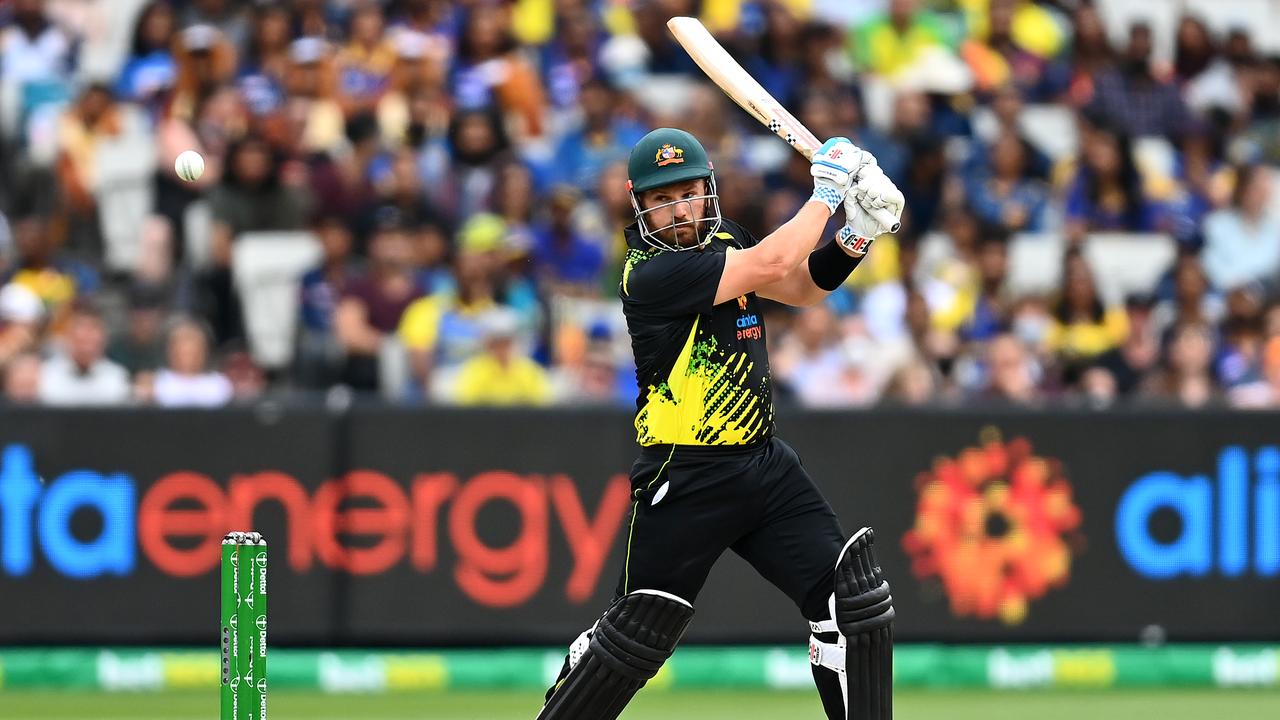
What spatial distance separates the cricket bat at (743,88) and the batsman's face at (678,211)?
0.40 m

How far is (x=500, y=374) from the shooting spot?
10.7 m

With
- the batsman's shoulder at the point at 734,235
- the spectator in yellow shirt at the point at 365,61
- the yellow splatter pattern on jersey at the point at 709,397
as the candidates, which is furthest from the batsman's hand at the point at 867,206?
the spectator in yellow shirt at the point at 365,61

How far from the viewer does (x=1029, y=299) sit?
12.1 meters

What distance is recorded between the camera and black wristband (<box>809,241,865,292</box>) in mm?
6281

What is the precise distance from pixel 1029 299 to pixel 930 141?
1.61m

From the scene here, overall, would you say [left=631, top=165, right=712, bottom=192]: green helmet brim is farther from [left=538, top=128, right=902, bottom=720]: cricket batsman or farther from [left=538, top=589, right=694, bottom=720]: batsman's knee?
[left=538, top=589, right=694, bottom=720]: batsman's knee

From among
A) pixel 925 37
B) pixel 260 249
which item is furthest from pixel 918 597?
pixel 925 37

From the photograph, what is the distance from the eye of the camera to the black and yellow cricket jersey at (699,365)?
6105mm

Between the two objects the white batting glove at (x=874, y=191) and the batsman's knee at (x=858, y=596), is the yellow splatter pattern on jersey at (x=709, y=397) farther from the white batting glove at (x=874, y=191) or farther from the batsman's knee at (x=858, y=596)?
the white batting glove at (x=874, y=191)

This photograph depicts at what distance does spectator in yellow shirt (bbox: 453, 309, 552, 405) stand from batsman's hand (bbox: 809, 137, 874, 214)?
4782 mm

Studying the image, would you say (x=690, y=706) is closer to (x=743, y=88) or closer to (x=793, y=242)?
(x=743, y=88)

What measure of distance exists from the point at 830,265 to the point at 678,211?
53cm

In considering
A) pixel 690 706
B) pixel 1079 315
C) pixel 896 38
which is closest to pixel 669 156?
pixel 690 706

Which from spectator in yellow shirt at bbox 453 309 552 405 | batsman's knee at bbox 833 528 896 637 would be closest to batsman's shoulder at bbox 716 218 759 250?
batsman's knee at bbox 833 528 896 637
